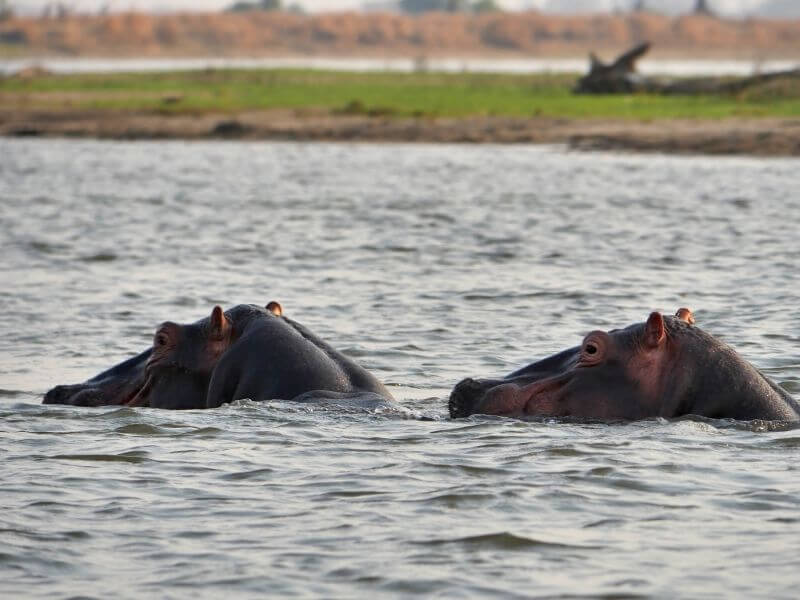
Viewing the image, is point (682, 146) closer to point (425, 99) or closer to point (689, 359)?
point (425, 99)

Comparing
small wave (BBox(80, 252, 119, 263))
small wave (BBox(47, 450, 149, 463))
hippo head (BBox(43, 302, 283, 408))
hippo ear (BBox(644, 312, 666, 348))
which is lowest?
small wave (BBox(80, 252, 119, 263))

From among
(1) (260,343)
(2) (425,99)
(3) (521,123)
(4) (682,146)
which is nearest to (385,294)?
(1) (260,343)

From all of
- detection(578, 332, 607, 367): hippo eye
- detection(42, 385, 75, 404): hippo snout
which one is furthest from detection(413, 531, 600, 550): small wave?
detection(42, 385, 75, 404): hippo snout

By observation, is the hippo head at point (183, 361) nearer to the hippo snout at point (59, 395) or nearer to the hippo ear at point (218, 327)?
the hippo ear at point (218, 327)

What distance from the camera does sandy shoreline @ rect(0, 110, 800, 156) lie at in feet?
96.3

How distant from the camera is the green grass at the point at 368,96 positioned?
34125mm

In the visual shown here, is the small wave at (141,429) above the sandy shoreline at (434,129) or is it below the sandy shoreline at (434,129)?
below

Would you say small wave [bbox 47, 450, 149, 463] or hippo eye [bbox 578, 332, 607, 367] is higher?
hippo eye [bbox 578, 332, 607, 367]

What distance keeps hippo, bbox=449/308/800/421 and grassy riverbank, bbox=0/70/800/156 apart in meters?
21.3

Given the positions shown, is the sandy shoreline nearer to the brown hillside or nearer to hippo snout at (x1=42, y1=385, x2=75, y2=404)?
hippo snout at (x1=42, y1=385, x2=75, y2=404)

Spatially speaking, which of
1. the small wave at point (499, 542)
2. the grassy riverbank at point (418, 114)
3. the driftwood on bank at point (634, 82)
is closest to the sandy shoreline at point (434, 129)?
the grassy riverbank at point (418, 114)

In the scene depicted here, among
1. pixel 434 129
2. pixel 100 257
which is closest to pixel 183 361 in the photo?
pixel 100 257

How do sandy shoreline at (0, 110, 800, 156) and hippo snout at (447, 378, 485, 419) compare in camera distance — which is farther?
sandy shoreline at (0, 110, 800, 156)

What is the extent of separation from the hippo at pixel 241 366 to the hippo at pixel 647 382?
0.73m
